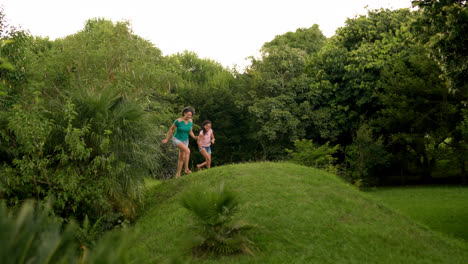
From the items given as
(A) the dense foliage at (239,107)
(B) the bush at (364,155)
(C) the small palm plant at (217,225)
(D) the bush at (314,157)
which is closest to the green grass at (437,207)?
(B) the bush at (364,155)

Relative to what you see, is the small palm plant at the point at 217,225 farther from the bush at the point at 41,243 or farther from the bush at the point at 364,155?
the bush at the point at 364,155

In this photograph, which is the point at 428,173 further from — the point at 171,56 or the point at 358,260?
the point at 171,56

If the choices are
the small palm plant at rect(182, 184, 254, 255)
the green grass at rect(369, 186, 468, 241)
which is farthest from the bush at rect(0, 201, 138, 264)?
the green grass at rect(369, 186, 468, 241)

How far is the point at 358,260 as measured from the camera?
8727 mm

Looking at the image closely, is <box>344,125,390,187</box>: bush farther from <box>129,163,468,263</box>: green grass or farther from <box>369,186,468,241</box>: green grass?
<box>129,163,468,263</box>: green grass

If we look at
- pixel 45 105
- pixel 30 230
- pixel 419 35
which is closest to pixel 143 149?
pixel 45 105

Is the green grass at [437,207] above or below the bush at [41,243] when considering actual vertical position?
below

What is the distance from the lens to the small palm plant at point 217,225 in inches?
338

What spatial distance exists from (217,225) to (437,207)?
13.2 meters

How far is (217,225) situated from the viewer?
28.5 ft

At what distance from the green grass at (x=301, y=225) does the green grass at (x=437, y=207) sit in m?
2.81

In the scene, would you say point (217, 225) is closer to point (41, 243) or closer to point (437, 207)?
point (41, 243)

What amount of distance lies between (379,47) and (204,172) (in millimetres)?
21380

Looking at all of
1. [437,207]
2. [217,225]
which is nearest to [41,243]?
[217,225]
